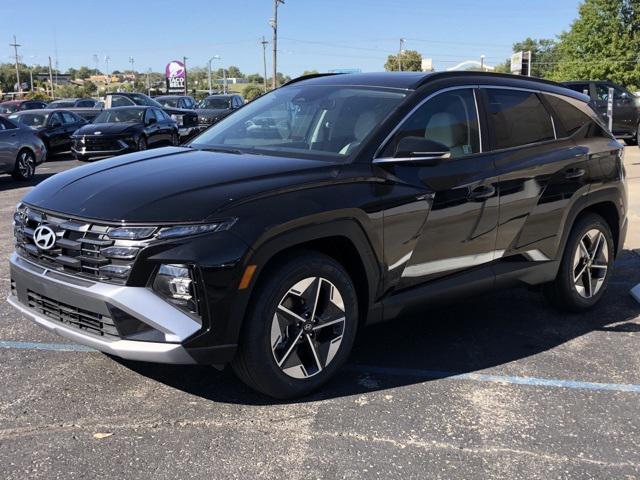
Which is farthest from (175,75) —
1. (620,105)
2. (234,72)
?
(234,72)

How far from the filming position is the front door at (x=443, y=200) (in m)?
3.84

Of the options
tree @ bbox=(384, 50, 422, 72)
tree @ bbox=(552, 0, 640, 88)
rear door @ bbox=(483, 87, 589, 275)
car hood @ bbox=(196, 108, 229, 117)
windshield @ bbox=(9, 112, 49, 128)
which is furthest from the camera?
tree @ bbox=(384, 50, 422, 72)

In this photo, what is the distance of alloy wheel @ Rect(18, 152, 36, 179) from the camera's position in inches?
561

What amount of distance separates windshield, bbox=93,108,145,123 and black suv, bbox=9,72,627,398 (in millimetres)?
13881

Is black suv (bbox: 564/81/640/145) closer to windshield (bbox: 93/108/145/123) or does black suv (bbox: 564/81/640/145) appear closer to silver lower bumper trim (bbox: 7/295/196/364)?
windshield (bbox: 93/108/145/123)

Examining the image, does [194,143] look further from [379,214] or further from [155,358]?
[155,358]

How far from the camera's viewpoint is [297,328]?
11.6ft

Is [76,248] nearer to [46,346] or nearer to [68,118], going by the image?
[46,346]

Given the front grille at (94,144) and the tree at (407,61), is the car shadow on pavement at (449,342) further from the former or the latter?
the tree at (407,61)

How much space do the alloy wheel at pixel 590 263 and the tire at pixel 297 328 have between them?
231 centimetres

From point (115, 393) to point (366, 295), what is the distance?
60.9 inches

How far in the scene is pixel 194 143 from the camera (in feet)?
15.3

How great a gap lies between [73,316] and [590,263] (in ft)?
12.9

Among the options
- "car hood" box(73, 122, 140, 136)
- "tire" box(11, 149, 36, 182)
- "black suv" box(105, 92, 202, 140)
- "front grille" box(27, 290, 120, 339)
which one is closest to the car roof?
"front grille" box(27, 290, 120, 339)
